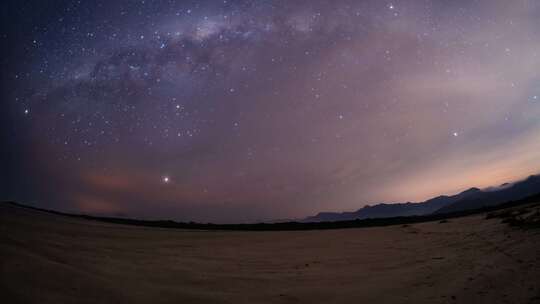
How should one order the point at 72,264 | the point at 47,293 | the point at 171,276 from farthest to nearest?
the point at 171,276
the point at 72,264
the point at 47,293

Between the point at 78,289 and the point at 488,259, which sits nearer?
the point at 78,289

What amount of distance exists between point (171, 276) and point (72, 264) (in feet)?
5.93

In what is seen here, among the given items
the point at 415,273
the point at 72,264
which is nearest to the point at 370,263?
the point at 415,273

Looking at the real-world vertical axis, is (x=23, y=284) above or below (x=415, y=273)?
above

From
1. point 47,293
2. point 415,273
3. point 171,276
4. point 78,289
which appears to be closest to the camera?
point 47,293

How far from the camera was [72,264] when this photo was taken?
5.68 m

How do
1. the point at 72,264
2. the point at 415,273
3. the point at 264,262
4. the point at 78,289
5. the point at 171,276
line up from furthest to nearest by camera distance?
1. the point at 264,262
2. the point at 415,273
3. the point at 171,276
4. the point at 72,264
5. the point at 78,289

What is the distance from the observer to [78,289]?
14.3 feet

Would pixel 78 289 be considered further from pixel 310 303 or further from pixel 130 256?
pixel 130 256

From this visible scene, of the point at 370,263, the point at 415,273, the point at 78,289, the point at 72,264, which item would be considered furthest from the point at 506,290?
the point at 72,264

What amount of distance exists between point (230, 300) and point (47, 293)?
2.48 metres

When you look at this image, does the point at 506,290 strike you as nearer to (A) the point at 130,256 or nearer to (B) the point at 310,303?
(B) the point at 310,303

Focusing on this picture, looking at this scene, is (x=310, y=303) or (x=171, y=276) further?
(x=171, y=276)

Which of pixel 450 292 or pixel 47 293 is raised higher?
pixel 47 293
